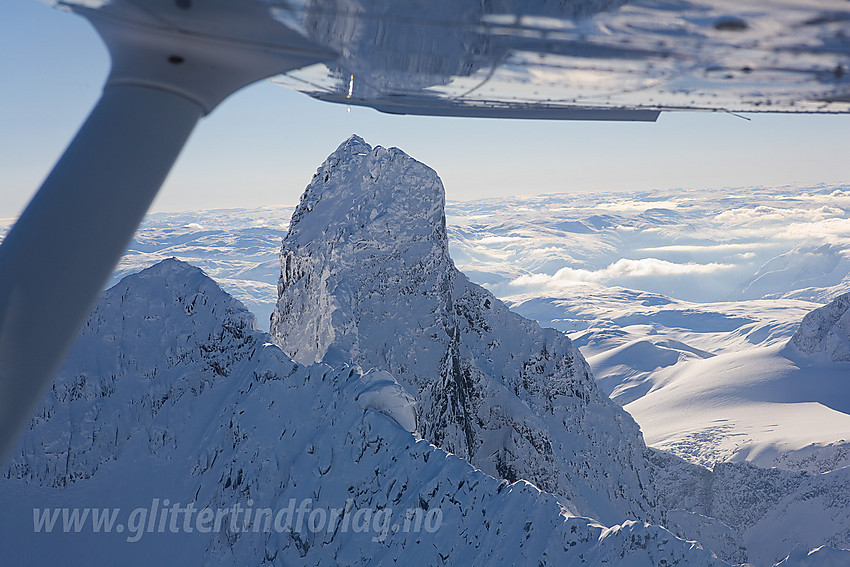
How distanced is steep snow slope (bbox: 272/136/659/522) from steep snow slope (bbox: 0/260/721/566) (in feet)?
17.9

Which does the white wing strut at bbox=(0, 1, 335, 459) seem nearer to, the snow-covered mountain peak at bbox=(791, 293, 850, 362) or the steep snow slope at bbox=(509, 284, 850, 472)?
the steep snow slope at bbox=(509, 284, 850, 472)

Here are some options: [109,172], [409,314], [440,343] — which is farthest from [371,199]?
[109,172]

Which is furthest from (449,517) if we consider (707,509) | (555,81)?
(707,509)

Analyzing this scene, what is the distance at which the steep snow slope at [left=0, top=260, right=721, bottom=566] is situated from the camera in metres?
17.9

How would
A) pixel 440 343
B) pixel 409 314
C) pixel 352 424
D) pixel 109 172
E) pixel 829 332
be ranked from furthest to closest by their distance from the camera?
pixel 829 332 < pixel 440 343 < pixel 409 314 < pixel 352 424 < pixel 109 172

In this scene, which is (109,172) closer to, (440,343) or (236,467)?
(236,467)

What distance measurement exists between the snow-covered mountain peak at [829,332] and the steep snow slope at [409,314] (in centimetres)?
11153

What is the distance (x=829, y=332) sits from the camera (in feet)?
470

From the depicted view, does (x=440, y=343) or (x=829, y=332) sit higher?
(x=440, y=343)

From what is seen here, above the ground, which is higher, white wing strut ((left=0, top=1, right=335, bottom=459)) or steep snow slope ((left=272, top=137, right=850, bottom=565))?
white wing strut ((left=0, top=1, right=335, bottom=459))

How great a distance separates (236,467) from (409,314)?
1552 centimetres

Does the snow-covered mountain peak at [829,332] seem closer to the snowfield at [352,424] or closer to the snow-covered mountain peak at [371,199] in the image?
the snowfield at [352,424]

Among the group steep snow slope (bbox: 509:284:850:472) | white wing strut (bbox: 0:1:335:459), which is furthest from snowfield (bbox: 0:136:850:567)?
steep snow slope (bbox: 509:284:850:472)

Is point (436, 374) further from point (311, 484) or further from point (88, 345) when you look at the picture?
point (88, 345)
